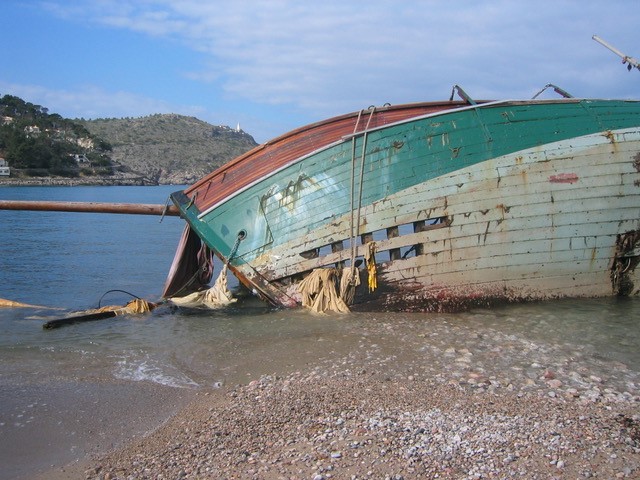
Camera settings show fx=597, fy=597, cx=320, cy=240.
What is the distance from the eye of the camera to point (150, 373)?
257 inches

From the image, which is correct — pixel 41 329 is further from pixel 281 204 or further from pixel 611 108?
pixel 611 108

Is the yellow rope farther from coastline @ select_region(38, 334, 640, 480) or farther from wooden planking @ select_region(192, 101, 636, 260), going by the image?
coastline @ select_region(38, 334, 640, 480)

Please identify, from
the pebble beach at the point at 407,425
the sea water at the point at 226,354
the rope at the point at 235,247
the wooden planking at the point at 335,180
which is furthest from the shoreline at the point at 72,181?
the pebble beach at the point at 407,425

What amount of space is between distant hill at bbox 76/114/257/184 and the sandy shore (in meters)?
116

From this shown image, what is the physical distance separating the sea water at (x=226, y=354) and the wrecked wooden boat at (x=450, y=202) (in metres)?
0.49

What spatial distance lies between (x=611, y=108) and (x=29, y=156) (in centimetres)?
9377

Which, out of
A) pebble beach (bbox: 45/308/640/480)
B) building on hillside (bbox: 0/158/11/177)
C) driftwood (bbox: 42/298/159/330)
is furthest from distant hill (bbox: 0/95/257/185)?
pebble beach (bbox: 45/308/640/480)

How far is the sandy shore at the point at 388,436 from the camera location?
13.3ft

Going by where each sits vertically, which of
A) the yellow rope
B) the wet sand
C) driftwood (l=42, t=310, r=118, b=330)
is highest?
the yellow rope

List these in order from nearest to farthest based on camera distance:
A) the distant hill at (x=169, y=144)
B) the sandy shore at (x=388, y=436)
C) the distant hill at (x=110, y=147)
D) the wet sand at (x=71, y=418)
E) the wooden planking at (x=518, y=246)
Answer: the sandy shore at (x=388, y=436)
the wet sand at (x=71, y=418)
the wooden planking at (x=518, y=246)
the distant hill at (x=110, y=147)
the distant hill at (x=169, y=144)

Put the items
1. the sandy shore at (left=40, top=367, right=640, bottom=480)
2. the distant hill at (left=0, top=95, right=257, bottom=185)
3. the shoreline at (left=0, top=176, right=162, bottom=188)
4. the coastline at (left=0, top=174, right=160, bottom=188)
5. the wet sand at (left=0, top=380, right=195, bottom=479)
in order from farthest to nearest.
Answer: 1. the distant hill at (left=0, top=95, right=257, bottom=185)
2. the coastline at (left=0, top=174, right=160, bottom=188)
3. the shoreline at (left=0, top=176, right=162, bottom=188)
4. the wet sand at (left=0, top=380, right=195, bottom=479)
5. the sandy shore at (left=40, top=367, right=640, bottom=480)

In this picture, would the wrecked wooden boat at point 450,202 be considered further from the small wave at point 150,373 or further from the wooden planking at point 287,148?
the small wave at point 150,373

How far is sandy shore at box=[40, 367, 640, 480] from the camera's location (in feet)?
13.3

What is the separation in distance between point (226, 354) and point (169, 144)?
137434 mm
